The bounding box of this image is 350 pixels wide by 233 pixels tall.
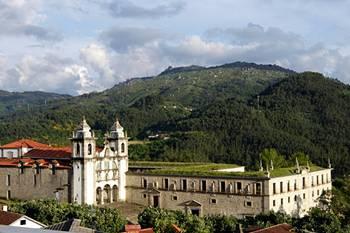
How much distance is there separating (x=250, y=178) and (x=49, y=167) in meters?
20.7

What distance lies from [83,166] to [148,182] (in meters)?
6.71

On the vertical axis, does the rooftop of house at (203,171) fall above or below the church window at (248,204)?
above

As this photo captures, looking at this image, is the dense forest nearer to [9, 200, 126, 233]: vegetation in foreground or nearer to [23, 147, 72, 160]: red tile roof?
[23, 147, 72, 160]: red tile roof

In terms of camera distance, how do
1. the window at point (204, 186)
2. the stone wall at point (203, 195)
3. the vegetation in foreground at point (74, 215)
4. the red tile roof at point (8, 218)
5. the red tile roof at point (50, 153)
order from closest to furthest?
the red tile roof at point (8, 218), the vegetation in foreground at point (74, 215), the stone wall at point (203, 195), the window at point (204, 186), the red tile roof at point (50, 153)

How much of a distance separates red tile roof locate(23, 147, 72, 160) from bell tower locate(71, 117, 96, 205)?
4121 millimetres

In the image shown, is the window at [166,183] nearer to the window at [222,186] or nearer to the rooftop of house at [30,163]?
the window at [222,186]

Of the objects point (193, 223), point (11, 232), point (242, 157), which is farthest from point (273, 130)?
point (11, 232)

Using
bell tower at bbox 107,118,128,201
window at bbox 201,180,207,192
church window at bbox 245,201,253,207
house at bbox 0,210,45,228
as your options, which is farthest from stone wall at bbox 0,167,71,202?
house at bbox 0,210,45,228

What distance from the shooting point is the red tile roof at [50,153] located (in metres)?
68.8

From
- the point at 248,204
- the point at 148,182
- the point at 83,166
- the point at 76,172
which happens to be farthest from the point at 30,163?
the point at 248,204

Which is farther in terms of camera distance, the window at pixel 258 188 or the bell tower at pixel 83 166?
the bell tower at pixel 83 166

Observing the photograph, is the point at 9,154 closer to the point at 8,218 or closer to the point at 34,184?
the point at 34,184

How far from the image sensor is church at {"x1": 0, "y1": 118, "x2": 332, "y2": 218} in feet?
195

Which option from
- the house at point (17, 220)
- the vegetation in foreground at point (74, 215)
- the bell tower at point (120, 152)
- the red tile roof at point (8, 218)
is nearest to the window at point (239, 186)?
the bell tower at point (120, 152)
